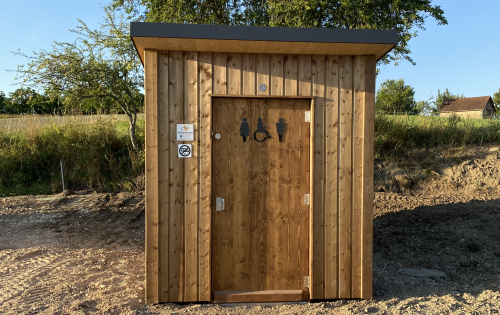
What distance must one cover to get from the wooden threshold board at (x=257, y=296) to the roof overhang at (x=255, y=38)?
287cm

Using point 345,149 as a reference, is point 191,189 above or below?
below

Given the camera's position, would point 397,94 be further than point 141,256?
Yes

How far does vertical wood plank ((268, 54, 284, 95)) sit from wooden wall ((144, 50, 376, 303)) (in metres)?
0.01

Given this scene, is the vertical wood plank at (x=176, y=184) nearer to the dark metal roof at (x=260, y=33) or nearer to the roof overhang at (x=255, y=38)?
the roof overhang at (x=255, y=38)

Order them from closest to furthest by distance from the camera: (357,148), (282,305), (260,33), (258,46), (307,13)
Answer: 1. (260,33)
2. (258,46)
3. (282,305)
4. (357,148)
5. (307,13)

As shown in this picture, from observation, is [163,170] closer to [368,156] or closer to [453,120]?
[368,156]

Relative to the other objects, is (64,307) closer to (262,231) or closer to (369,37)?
(262,231)

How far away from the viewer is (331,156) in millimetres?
4375

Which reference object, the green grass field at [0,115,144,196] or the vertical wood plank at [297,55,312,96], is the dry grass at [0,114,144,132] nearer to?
the green grass field at [0,115,144,196]

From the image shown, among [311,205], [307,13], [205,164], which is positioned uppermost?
[307,13]

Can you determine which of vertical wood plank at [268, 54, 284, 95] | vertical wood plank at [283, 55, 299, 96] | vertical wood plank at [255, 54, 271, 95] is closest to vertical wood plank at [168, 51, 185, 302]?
vertical wood plank at [255, 54, 271, 95]

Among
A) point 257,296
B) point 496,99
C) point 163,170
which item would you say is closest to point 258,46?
point 163,170

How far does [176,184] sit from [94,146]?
8.46m

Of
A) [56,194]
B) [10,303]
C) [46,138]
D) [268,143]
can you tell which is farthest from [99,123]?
[268,143]
